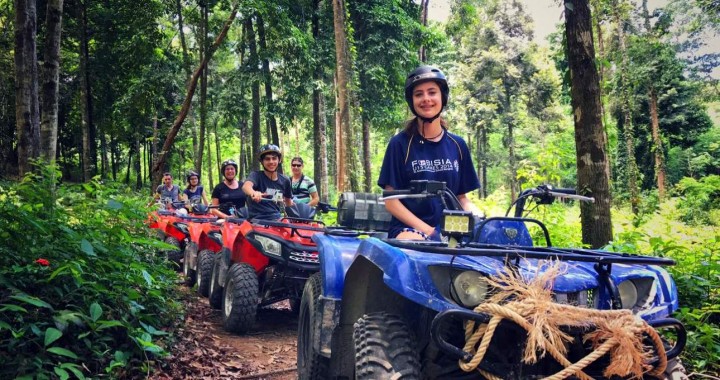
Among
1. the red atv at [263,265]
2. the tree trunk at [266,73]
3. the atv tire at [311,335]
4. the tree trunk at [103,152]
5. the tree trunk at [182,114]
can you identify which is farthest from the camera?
the tree trunk at [103,152]

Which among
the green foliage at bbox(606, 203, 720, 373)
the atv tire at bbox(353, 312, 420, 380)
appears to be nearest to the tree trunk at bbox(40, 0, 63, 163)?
the atv tire at bbox(353, 312, 420, 380)

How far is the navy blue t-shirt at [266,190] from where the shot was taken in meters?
7.66

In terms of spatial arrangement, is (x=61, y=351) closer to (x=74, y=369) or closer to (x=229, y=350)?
(x=74, y=369)

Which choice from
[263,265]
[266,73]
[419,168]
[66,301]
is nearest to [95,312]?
[66,301]

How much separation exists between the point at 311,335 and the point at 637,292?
75.3 inches

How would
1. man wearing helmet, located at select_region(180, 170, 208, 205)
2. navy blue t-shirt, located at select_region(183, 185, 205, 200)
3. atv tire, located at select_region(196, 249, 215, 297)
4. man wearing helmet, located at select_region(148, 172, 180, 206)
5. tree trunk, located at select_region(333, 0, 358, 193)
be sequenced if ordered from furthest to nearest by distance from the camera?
1. man wearing helmet, located at select_region(148, 172, 180, 206)
2. navy blue t-shirt, located at select_region(183, 185, 205, 200)
3. man wearing helmet, located at select_region(180, 170, 208, 205)
4. tree trunk, located at select_region(333, 0, 358, 193)
5. atv tire, located at select_region(196, 249, 215, 297)

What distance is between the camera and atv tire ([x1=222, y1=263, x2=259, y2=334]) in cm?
591

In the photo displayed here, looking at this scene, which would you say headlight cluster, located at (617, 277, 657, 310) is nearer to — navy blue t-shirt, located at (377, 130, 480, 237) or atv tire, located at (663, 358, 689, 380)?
atv tire, located at (663, 358, 689, 380)

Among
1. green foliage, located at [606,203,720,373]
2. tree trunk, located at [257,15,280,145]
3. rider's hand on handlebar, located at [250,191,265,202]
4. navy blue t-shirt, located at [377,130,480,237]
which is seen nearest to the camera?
navy blue t-shirt, located at [377,130,480,237]

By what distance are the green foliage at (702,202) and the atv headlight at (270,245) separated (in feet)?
61.3

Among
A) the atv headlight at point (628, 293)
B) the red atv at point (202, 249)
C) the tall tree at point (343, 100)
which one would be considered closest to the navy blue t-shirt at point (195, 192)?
the red atv at point (202, 249)

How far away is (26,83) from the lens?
9.08 metres

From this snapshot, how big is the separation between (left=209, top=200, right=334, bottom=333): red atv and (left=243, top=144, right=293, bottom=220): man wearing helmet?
1.02 metres

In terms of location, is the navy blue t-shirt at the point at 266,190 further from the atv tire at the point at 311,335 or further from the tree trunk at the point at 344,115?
the tree trunk at the point at 344,115
